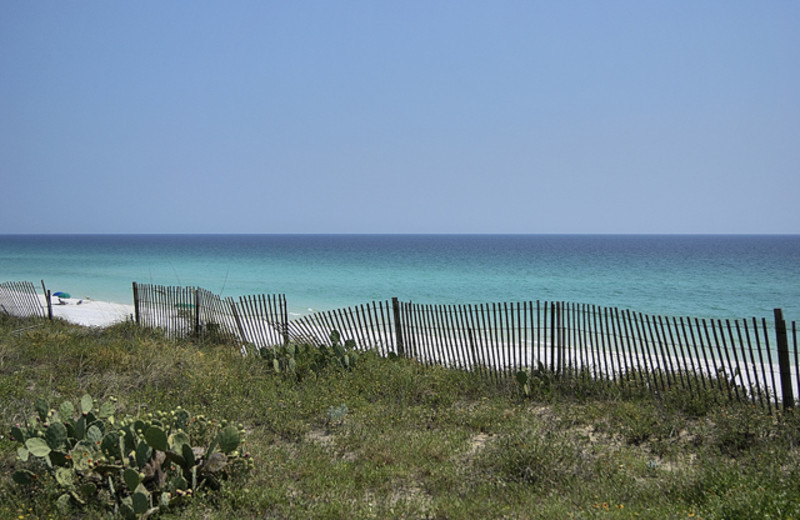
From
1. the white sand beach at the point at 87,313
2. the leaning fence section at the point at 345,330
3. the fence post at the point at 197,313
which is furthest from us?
the white sand beach at the point at 87,313

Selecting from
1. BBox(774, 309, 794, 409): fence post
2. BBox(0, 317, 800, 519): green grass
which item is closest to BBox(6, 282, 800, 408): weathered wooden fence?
BBox(774, 309, 794, 409): fence post

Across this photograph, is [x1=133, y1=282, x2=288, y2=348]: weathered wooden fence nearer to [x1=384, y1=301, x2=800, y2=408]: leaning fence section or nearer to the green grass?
the green grass

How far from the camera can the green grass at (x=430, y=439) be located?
4930mm

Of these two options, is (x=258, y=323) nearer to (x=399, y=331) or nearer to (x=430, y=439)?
(x=399, y=331)

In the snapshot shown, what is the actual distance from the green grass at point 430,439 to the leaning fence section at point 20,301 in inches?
274

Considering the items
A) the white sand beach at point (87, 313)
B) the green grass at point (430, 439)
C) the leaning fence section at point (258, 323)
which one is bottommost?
the green grass at point (430, 439)

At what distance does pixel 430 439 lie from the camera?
6645 mm

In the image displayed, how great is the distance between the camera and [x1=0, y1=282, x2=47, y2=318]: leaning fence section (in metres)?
16.6

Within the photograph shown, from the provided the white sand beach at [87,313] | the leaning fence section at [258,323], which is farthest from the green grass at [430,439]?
the white sand beach at [87,313]

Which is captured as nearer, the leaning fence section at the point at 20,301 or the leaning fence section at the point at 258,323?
the leaning fence section at the point at 258,323

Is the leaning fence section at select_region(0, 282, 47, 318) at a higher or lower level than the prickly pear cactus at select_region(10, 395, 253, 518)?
higher

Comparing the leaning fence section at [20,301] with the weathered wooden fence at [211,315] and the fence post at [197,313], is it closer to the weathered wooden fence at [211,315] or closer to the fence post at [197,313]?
the weathered wooden fence at [211,315]

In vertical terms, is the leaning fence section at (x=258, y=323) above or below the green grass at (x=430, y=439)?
above

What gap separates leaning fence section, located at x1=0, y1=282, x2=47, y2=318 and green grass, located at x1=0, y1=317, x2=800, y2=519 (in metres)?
6.96
